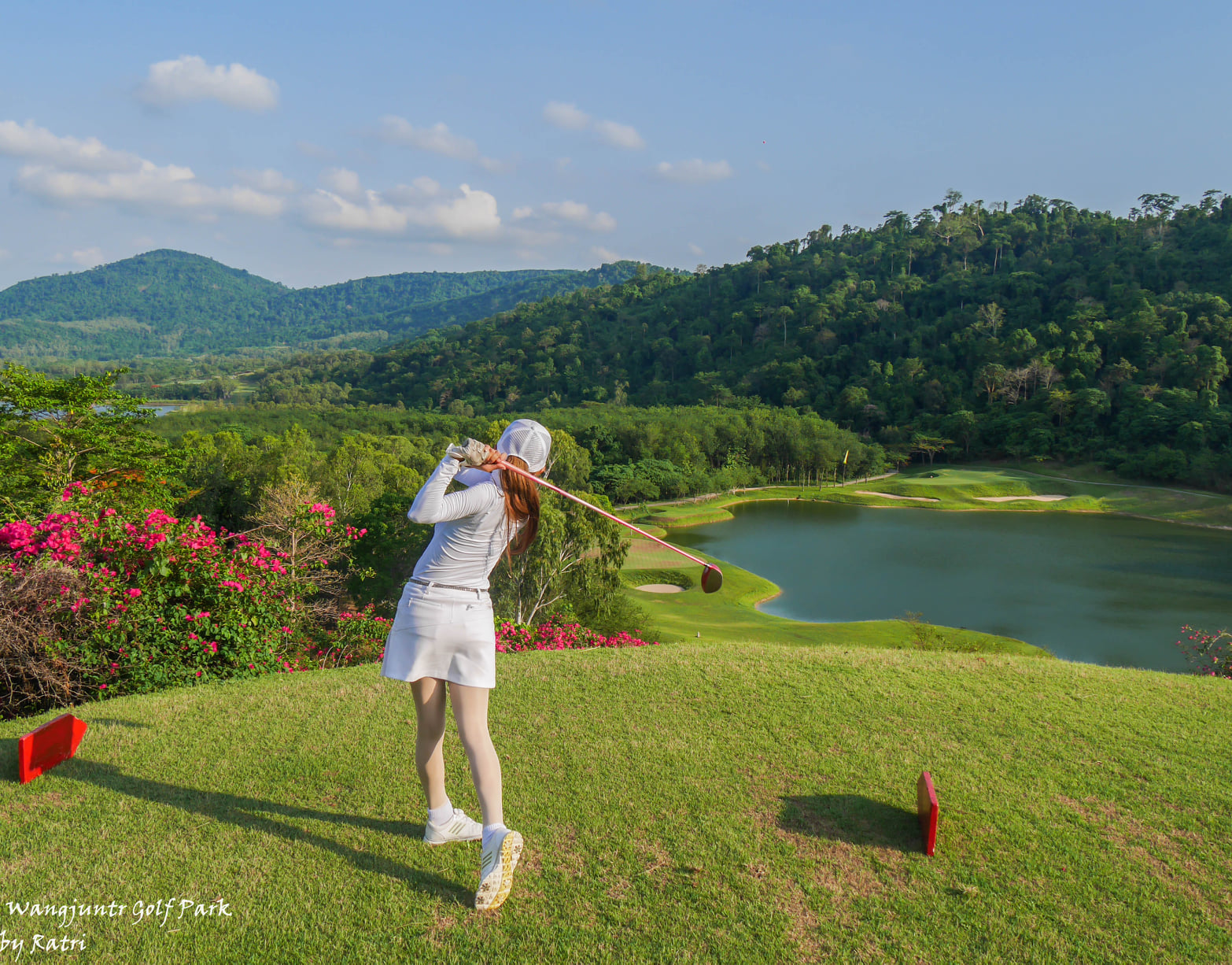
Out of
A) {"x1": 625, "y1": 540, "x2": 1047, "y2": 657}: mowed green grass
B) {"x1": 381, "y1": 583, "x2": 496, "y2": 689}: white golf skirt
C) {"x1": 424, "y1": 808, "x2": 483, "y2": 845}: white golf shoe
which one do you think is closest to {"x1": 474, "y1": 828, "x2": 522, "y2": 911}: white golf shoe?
{"x1": 424, "y1": 808, "x2": 483, "y2": 845}: white golf shoe

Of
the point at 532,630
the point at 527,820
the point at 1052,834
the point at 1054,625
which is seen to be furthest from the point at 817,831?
the point at 1054,625

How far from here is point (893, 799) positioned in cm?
469

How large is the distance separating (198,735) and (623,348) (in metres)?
129

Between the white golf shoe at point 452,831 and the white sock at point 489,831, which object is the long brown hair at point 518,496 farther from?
the white golf shoe at point 452,831

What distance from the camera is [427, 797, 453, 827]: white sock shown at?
4020 mm

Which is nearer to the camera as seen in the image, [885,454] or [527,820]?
[527,820]

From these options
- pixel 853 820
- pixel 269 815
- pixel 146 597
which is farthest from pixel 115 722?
pixel 853 820

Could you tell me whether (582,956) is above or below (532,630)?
above

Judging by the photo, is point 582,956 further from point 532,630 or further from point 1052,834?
point 532,630

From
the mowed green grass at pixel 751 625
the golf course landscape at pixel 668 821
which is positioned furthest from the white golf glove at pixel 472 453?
the mowed green grass at pixel 751 625

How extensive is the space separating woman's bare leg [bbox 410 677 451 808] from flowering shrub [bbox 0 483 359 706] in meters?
4.01

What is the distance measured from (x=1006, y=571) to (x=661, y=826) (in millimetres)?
39776

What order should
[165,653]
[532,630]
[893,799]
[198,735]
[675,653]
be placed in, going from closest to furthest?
[893,799], [198,735], [165,653], [675,653], [532,630]

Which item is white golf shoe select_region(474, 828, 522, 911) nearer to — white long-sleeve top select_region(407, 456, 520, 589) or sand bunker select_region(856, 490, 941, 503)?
white long-sleeve top select_region(407, 456, 520, 589)
